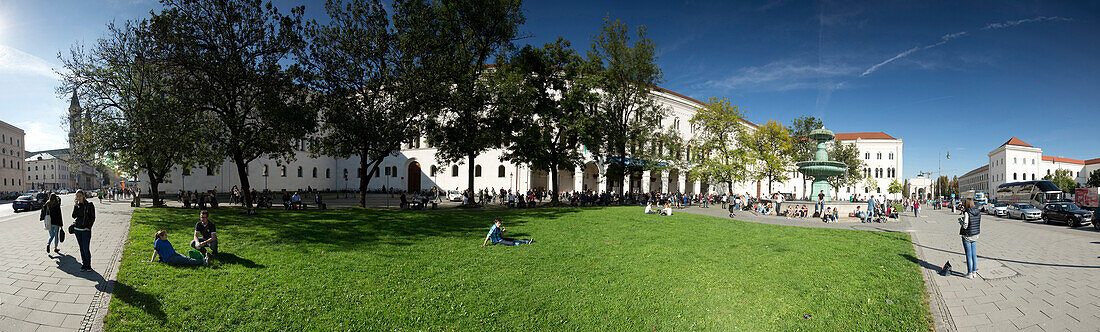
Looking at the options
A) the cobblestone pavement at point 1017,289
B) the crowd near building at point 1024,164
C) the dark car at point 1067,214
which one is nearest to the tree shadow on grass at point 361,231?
the cobblestone pavement at point 1017,289

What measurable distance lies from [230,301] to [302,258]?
101 inches

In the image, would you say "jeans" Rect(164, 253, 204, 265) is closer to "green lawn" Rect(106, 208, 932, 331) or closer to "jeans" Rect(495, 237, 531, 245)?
"green lawn" Rect(106, 208, 932, 331)

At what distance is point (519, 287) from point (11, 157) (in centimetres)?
11484

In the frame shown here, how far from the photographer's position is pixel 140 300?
619 centimetres

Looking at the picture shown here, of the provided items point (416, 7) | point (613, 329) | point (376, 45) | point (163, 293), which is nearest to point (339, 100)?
point (376, 45)

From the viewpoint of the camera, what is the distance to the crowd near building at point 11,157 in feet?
230

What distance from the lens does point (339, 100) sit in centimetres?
2056

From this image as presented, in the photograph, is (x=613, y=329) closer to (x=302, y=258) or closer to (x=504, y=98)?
(x=302, y=258)

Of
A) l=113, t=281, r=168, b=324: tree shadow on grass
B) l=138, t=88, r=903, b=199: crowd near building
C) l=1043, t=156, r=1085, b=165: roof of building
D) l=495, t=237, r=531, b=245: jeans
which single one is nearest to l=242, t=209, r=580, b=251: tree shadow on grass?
l=495, t=237, r=531, b=245: jeans

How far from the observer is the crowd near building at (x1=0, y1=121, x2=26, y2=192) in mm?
70000

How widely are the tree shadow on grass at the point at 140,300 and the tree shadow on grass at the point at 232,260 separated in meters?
1.60

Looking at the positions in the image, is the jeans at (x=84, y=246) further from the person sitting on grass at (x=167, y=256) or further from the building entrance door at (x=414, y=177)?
the building entrance door at (x=414, y=177)

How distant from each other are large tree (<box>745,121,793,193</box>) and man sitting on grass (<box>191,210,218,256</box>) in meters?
38.3

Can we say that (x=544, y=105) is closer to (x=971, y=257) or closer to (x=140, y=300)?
(x=971, y=257)
